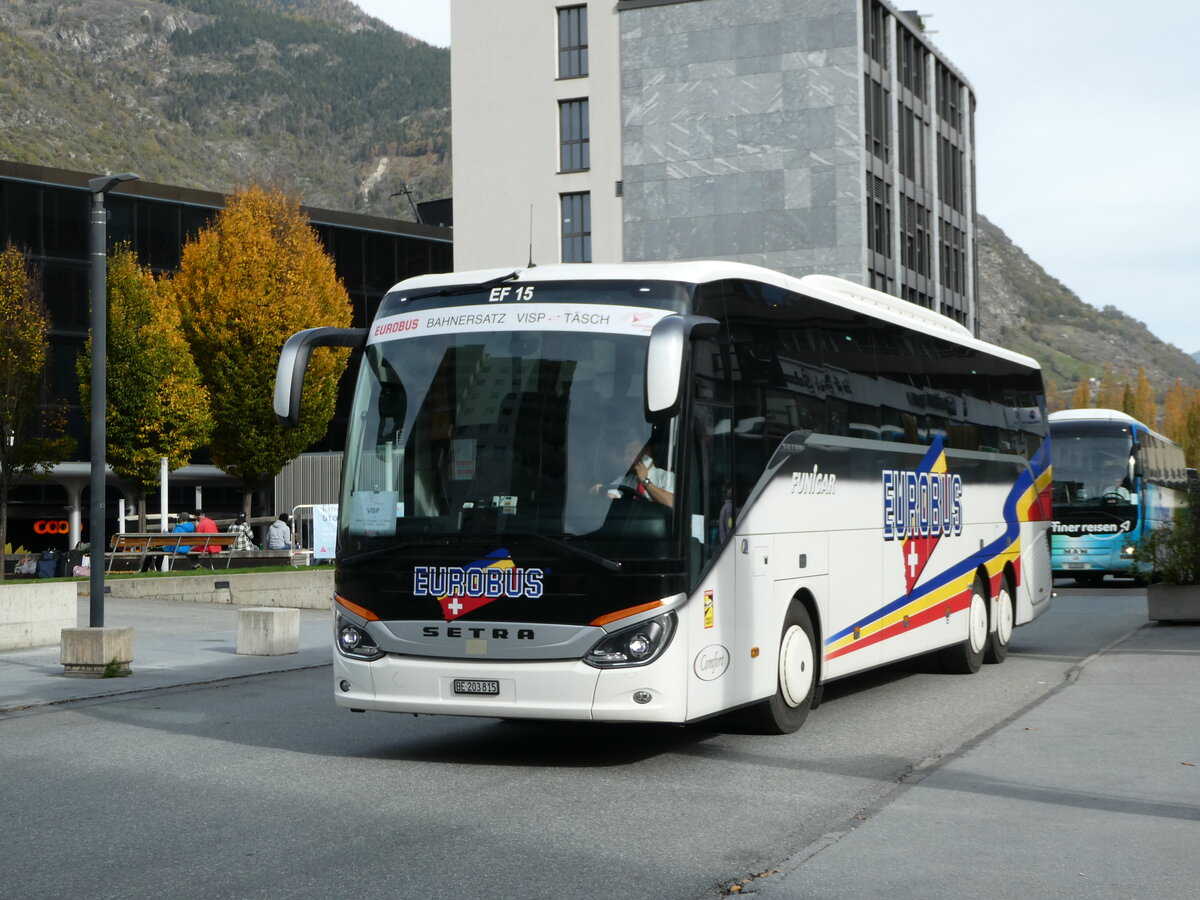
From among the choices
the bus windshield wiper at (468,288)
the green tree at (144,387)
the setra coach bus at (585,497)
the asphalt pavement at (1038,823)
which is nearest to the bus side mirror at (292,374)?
the setra coach bus at (585,497)

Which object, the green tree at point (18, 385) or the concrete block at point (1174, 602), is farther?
the green tree at point (18, 385)

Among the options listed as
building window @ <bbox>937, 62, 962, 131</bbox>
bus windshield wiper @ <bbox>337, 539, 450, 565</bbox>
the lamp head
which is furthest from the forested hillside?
bus windshield wiper @ <bbox>337, 539, 450, 565</bbox>

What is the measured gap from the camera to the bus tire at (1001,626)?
16.5m

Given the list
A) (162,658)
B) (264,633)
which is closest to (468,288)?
(264,633)

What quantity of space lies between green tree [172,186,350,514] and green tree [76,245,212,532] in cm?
239

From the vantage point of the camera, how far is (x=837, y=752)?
10.4m

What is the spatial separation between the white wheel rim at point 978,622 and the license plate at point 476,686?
733 cm

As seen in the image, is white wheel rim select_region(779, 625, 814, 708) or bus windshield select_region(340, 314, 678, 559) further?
white wheel rim select_region(779, 625, 814, 708)

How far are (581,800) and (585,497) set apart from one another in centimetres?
178

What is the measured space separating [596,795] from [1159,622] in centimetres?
1526

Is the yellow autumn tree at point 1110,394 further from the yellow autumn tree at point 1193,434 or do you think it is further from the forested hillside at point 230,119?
the forested hillside at point 230,119

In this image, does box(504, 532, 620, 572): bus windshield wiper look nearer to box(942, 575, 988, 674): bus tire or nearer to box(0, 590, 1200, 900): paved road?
box(0, 590, 1200, 900): paved road

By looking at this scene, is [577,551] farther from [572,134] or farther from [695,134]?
[572,134]

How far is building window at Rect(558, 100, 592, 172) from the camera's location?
62188 millimetres
